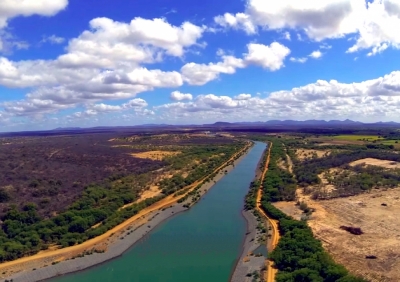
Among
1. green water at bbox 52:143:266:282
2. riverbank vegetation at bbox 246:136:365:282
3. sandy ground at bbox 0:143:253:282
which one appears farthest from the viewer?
sandy ground at bbox 0:143:253:282

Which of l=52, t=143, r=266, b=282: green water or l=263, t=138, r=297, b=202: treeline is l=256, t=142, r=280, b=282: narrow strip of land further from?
l=52, t=143, r=266, b=282: green water

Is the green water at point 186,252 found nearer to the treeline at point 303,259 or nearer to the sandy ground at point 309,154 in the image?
the treeline at point 303,259

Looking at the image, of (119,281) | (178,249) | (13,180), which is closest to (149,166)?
(13,180)

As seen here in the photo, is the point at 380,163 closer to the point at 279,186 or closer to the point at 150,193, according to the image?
the point at 279,186

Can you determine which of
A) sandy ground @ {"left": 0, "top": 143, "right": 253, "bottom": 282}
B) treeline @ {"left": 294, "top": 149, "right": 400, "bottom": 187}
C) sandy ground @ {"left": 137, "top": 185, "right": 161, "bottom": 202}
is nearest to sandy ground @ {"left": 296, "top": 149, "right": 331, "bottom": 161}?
treeline @ {"left": 294, "top": 149, "right": 400, "bottom": 187}

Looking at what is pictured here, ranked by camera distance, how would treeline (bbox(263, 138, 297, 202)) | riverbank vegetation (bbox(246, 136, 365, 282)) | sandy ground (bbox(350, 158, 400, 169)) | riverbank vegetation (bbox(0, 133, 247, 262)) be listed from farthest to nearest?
1. sandy ground (bbox(350, 158, 400, 169))
2. treeline (bbox(263, 138, 297, 202))
3. riverbank vegetation (bbox(0, 133, 247, 262))
4. riverbank vegetation (bbox(246, 136, 365, 282))

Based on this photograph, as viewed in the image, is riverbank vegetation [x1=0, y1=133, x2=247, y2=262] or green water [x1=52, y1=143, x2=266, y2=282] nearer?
green water [x1=52, y1=143, x2=266, y2=282]

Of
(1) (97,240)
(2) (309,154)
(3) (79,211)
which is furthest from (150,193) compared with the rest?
(2) (309,154)
